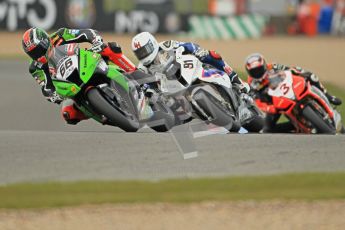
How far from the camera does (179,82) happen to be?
8.89 m

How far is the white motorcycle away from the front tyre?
591 millimetres

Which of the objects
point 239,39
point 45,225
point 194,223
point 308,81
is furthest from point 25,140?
point 239,39

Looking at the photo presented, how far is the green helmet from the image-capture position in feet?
29.0

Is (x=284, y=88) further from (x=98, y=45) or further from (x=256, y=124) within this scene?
(x=98, y=45)

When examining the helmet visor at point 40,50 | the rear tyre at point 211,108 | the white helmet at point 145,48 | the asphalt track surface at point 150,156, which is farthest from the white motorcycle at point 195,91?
the asphalt track surface at point 150,156

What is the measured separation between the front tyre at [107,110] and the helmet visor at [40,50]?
956 mm

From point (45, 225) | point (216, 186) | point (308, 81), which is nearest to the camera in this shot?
point (45, 225)

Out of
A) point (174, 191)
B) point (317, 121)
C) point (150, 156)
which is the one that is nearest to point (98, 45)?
point (317, 121)

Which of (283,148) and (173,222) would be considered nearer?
(173,222)

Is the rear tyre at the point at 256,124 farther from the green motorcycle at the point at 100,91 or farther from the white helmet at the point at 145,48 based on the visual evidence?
the white helmet at the point at 145,48

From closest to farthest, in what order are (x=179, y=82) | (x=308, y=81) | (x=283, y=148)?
1. (x=283, y=148)
2. (x=179, y=82)
3. (x=308, y=81)

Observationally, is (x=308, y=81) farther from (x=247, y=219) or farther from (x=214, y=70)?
(x=247, y=219)

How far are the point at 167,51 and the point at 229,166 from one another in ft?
9.53

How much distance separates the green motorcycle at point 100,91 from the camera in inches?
324
